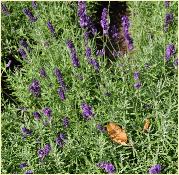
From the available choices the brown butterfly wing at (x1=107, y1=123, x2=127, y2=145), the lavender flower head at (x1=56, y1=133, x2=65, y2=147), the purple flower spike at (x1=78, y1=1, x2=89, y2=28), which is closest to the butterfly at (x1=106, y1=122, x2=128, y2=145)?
the brown butterfly wing at (x1=107, y1=123, x2=127, y2=145)

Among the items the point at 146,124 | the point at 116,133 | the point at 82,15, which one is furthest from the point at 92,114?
the point at 82,15

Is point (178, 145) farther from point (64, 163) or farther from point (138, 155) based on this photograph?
point (64, 163)

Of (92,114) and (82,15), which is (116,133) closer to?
(92,114)

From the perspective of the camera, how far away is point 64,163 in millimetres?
3201

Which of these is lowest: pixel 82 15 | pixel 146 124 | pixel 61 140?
pixel 61 140

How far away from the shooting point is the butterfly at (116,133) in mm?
3276

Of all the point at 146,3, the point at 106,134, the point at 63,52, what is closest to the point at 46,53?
the point at 63,52

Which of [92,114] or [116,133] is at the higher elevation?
[92,114]

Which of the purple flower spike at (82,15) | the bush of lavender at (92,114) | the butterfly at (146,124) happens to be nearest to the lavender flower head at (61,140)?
the bush of lavender at (92,114)

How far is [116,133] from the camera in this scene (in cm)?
329

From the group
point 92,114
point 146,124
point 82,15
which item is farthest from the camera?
point 82,15

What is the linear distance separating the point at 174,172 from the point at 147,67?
1084mm

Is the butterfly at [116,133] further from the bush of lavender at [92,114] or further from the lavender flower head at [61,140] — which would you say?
the lavender flower head at [61,140]

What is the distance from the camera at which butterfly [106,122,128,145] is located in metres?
3.28
